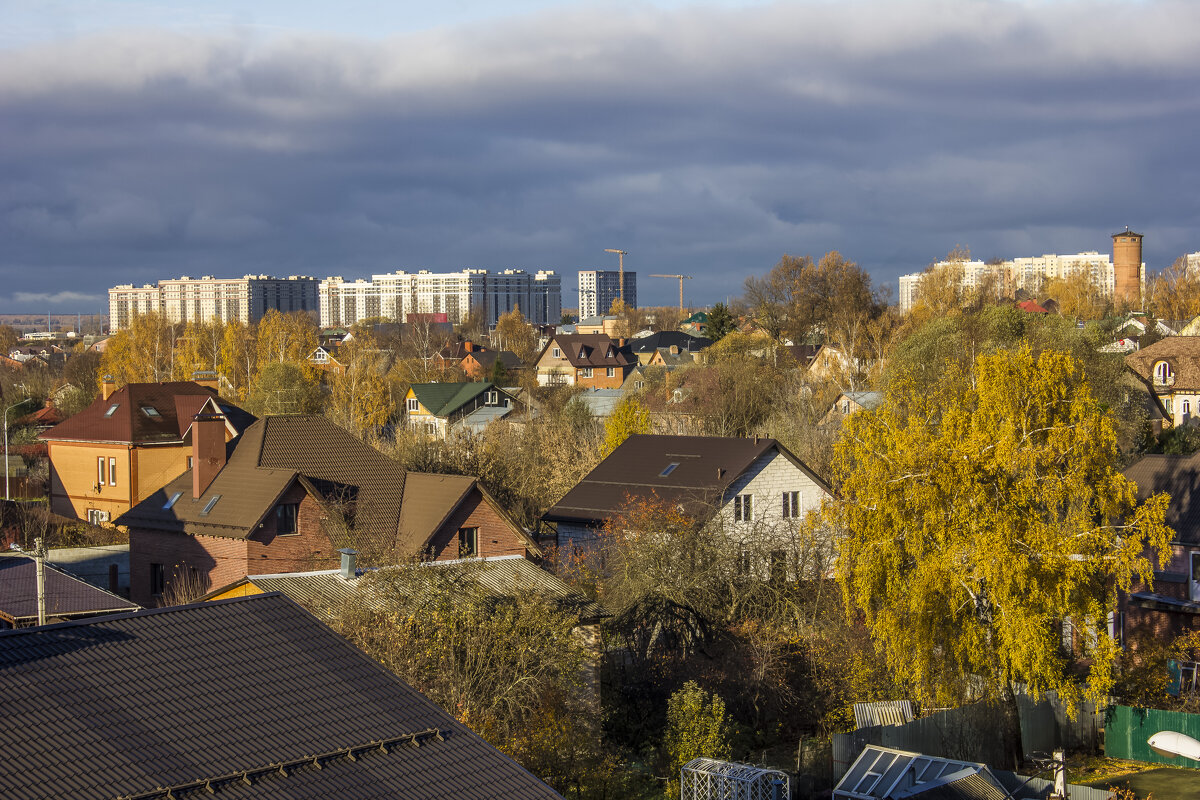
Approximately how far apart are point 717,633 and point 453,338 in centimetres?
12100

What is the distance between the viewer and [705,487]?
1531 inches

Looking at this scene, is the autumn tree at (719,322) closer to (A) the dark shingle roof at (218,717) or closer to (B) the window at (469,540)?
(B) the window at (469,540)

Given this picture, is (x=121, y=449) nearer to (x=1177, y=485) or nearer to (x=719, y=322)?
(x=1177, y=485)

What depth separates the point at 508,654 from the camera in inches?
872

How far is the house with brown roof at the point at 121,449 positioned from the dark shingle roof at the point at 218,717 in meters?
38.9

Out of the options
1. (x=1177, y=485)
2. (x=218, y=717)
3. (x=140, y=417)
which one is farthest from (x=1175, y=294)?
(x=218, y=717)

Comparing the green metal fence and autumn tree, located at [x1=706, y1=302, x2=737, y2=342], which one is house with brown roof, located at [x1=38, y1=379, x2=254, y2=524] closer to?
the green metal fence

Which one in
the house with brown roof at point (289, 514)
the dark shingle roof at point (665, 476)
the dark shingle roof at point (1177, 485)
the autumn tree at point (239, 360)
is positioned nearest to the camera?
the house with brown roof at point (289, 514)

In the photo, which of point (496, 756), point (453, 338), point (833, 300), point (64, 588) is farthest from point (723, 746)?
point (453, 338)

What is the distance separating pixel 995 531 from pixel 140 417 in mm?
40999

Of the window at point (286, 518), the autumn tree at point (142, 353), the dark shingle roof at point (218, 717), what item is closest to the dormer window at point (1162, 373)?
the window at point (286, 518)

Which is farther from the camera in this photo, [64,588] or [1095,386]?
[1095,386]

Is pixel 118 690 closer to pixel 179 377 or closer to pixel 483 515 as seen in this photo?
pixel 483 515

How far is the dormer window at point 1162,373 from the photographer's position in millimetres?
75500
